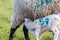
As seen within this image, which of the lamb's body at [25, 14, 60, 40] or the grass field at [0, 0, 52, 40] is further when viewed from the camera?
the grass field at [0, 0, 52, 40]

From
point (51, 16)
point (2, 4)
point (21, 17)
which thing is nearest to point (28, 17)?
point (21, 17)

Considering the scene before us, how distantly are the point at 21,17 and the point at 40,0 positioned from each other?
1.77 feet

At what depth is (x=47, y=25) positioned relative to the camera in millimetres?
5555

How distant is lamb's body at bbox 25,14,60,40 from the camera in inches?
212

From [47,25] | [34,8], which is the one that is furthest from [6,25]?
[47,25]

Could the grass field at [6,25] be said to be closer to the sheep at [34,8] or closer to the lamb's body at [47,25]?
the sheep at [34,8]

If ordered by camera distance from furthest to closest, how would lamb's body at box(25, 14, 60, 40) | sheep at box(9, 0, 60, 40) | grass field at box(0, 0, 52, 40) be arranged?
grass field at box(0, 0, 52, 40)
sheep at box(9, 0, 60, 40)
lamb's body at box(25, 14, 60, 40)

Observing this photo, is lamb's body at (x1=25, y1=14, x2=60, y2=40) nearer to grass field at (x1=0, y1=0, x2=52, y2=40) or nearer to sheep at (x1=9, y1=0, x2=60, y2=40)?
sheep at (x1=9, y1=0, x2=60, y2=40)

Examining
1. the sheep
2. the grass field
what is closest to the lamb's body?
the sheep

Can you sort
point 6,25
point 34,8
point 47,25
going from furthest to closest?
point 6,25 → point 34,8 → point 47,25

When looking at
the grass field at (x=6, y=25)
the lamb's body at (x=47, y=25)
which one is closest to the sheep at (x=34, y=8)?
the lamb's body at (x=47, y=25)

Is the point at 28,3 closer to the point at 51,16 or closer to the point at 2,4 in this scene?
the point at 51,16

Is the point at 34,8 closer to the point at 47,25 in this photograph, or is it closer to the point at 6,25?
the point at 47,25

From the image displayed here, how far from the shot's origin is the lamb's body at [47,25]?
539cm
